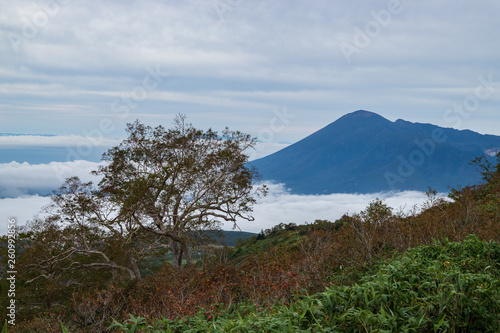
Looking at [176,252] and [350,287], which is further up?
[176,252]

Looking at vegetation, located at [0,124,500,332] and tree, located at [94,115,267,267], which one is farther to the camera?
tree, located at [94,115,267,267]

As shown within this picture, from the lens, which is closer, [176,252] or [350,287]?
[350,287]

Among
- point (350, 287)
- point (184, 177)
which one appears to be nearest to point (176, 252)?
point (184, 177)

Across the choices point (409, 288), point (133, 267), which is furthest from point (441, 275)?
point (133, 267)

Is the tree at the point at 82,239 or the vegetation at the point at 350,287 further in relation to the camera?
the tree at the point at 82,239

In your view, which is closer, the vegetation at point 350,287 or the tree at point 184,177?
the vegetation at point 350,287

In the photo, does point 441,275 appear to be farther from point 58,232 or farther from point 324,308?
point 58,232

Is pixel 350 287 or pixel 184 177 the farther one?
pixel 184 177

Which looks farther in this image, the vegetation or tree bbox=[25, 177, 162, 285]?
tree bbox=[25, 177, 162, 285]

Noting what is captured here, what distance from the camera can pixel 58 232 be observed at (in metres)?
20.3

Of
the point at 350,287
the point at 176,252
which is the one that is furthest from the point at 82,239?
the point at 350,287

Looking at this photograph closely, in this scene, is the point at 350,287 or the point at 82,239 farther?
the point at 82,239

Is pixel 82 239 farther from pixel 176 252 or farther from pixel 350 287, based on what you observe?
pixel 350 287

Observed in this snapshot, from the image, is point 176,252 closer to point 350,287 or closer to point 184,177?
point 184,177
